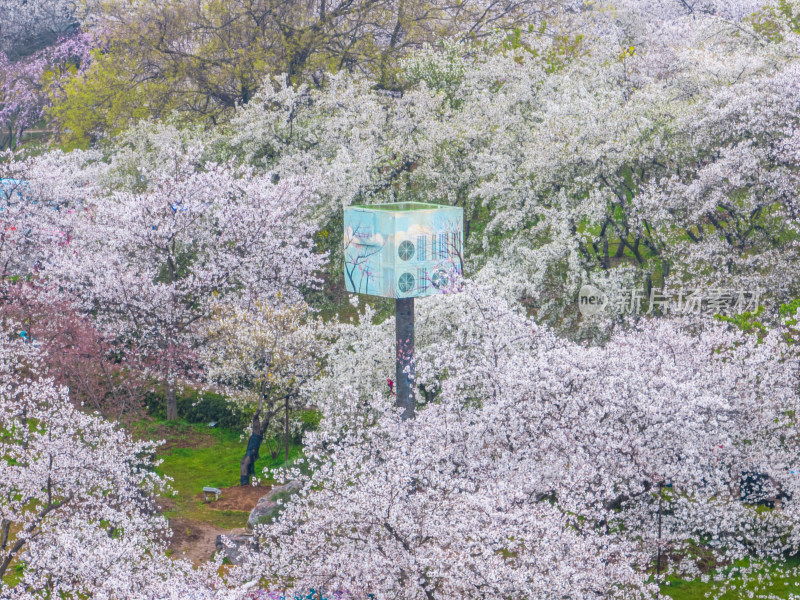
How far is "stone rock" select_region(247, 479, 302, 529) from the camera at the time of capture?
21156 mm

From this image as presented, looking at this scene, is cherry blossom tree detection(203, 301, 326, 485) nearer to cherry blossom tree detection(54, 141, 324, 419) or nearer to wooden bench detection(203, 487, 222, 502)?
wooden bench detection(203, 487, 222, 502)

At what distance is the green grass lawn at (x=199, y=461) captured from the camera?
23484mm

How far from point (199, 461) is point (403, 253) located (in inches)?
487

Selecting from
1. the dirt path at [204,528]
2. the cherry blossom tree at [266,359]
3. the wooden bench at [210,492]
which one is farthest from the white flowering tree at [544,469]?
the wooden bench at [210,492]

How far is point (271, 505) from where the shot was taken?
2142 cm

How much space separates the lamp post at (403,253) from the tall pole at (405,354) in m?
0.02

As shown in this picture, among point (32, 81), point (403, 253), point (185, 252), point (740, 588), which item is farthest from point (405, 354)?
point (32, 81)

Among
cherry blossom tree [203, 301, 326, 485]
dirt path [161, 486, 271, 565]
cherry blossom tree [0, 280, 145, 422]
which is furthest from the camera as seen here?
cherry blossom tree [203, 301, 326, 485]

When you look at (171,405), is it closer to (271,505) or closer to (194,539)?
(194,539)

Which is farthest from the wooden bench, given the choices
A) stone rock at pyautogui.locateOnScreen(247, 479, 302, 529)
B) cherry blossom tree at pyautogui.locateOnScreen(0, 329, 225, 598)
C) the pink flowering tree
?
A: the pink flowering tree

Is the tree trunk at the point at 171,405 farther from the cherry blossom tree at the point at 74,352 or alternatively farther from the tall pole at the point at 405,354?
the tall pole at the point at 405,354

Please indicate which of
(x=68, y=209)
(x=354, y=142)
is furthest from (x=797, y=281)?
(x=68, y=209)

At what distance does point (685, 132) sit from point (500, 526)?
1879 cm

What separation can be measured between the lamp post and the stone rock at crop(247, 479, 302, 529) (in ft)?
13.0
